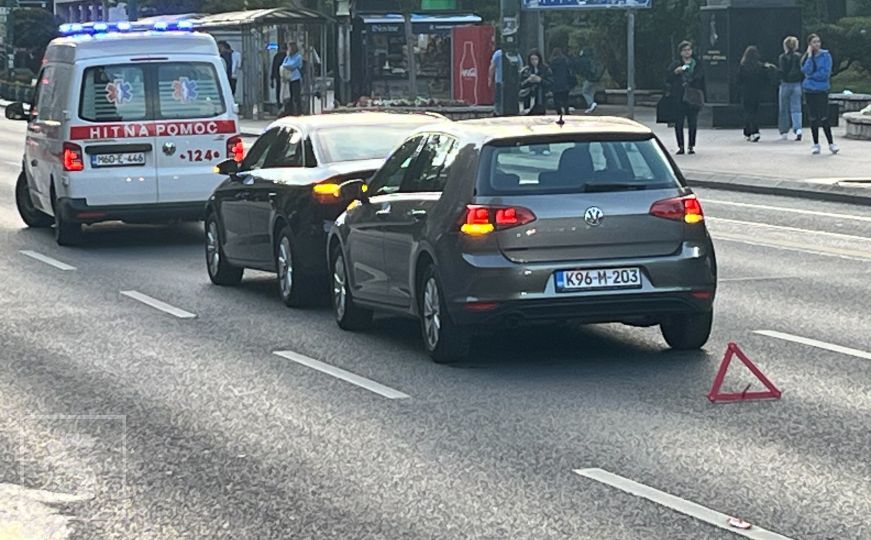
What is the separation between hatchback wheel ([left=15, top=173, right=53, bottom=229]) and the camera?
949 inches

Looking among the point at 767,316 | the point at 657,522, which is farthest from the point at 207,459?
the point at 767,316

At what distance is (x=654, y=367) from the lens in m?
Answer: 12.2

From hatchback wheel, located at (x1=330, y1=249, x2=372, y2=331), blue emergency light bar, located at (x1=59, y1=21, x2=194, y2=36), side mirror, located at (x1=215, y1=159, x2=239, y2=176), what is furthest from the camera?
blue emergency light bar, located at (x1=59, y1=21, x2=194, y2=36)

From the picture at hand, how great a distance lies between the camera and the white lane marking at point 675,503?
25.2 feet

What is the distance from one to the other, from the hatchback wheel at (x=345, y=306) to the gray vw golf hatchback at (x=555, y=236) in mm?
1312

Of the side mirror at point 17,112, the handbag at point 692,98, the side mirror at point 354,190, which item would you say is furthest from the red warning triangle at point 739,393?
the handbag at point 692,98

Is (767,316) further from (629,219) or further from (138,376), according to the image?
(138,376)

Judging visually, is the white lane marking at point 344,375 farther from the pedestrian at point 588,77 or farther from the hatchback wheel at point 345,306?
the pedestrian at point 588,77

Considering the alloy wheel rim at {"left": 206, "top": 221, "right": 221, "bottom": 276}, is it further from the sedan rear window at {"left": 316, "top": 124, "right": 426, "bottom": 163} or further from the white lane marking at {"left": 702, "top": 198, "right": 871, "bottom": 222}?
the white lane marking at {"left": 702, "top": 198, "right": 871, "bottom": 222}

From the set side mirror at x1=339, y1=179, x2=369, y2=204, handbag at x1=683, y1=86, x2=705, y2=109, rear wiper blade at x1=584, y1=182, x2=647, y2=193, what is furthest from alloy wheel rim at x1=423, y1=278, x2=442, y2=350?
handbag at x1=683, y1=86, x2=705, y2=109

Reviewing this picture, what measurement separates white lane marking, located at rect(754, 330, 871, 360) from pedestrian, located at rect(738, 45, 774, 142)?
928 inches

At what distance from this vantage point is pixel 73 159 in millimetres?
21344

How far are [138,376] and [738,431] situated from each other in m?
3.93

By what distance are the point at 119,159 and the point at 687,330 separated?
984cm
